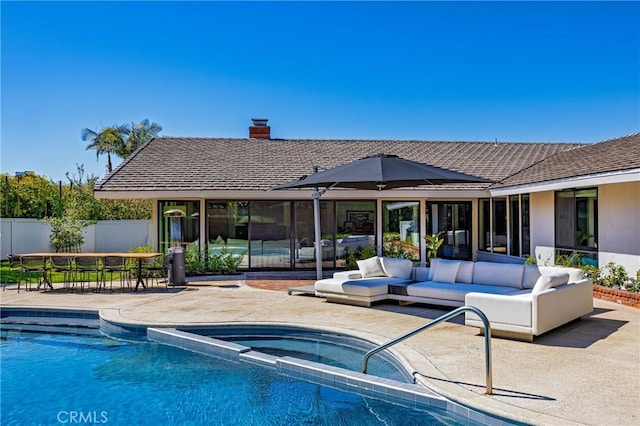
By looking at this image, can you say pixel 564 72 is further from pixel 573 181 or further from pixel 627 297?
pixel 627 297

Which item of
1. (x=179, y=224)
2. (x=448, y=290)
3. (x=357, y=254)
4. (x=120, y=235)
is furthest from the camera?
(x=120, y=235)

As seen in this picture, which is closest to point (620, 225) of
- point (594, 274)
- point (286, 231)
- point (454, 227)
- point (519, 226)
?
point (594, 274)

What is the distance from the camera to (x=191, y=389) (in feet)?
20.6

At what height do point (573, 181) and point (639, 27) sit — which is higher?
point (639, 27)

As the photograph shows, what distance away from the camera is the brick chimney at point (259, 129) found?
21953mm

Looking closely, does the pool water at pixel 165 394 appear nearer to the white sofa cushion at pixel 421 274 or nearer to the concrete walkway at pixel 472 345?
the concrete walkway at pixel 472 345

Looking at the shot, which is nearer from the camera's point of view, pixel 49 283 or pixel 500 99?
pixel 49 283

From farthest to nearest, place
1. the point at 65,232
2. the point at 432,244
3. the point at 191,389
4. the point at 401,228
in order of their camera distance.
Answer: the point at 65,232, the point at 401,228, the point at 432,244, the point at 191,389

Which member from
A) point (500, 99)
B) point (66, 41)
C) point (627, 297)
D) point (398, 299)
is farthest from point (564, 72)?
point (66, 41)

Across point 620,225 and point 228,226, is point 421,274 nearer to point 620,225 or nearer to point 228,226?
point 620,225

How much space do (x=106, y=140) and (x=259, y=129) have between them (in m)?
18.3

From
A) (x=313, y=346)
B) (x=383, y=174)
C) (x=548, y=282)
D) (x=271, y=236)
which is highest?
(x=383, y=174)

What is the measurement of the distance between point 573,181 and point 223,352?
9519 millimetres

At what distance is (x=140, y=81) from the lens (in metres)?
18.7
